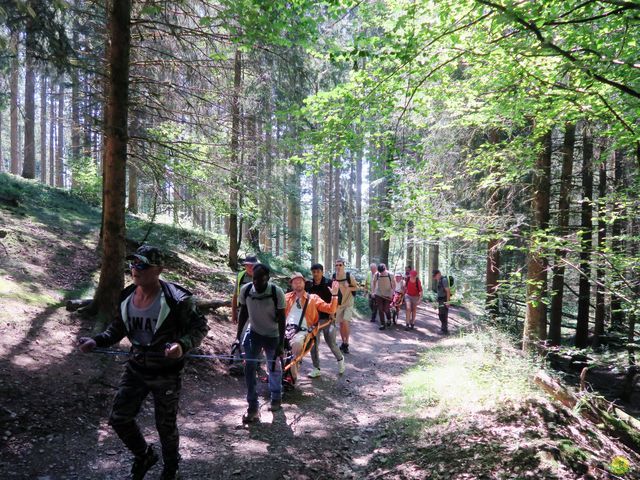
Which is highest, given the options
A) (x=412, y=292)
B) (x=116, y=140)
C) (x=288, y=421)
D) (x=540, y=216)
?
(x=116, y=140)

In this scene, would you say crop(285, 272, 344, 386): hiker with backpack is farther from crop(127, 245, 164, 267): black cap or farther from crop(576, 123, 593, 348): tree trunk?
crop(576, 123, 593, 348): tree trunk

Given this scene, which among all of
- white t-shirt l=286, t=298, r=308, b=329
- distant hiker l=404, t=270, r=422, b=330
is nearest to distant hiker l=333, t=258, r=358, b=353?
white t-shirt l=286, t=298, r=308, b=329

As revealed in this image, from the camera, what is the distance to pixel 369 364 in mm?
9117

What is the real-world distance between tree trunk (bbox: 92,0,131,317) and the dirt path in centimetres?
132

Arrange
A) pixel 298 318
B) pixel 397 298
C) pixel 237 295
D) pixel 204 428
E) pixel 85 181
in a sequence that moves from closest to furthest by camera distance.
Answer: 1. pixel 204 428
2. pixel 298 318
3. pixel 237 295
4. pixel 397 298
5. pixel 85 181

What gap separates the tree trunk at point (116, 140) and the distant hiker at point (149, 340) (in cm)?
338

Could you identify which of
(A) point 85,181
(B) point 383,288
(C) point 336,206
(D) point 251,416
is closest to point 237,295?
(D) point 251,416

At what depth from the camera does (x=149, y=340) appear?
335cm

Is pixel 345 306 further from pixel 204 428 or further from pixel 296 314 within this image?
pixel 204 428

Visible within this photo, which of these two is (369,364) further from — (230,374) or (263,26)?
(263,26)

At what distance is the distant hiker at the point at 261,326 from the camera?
521 centimetres

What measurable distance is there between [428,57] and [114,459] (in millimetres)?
6056

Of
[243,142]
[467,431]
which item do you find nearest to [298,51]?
[243,142]

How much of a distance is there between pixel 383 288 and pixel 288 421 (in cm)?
785
